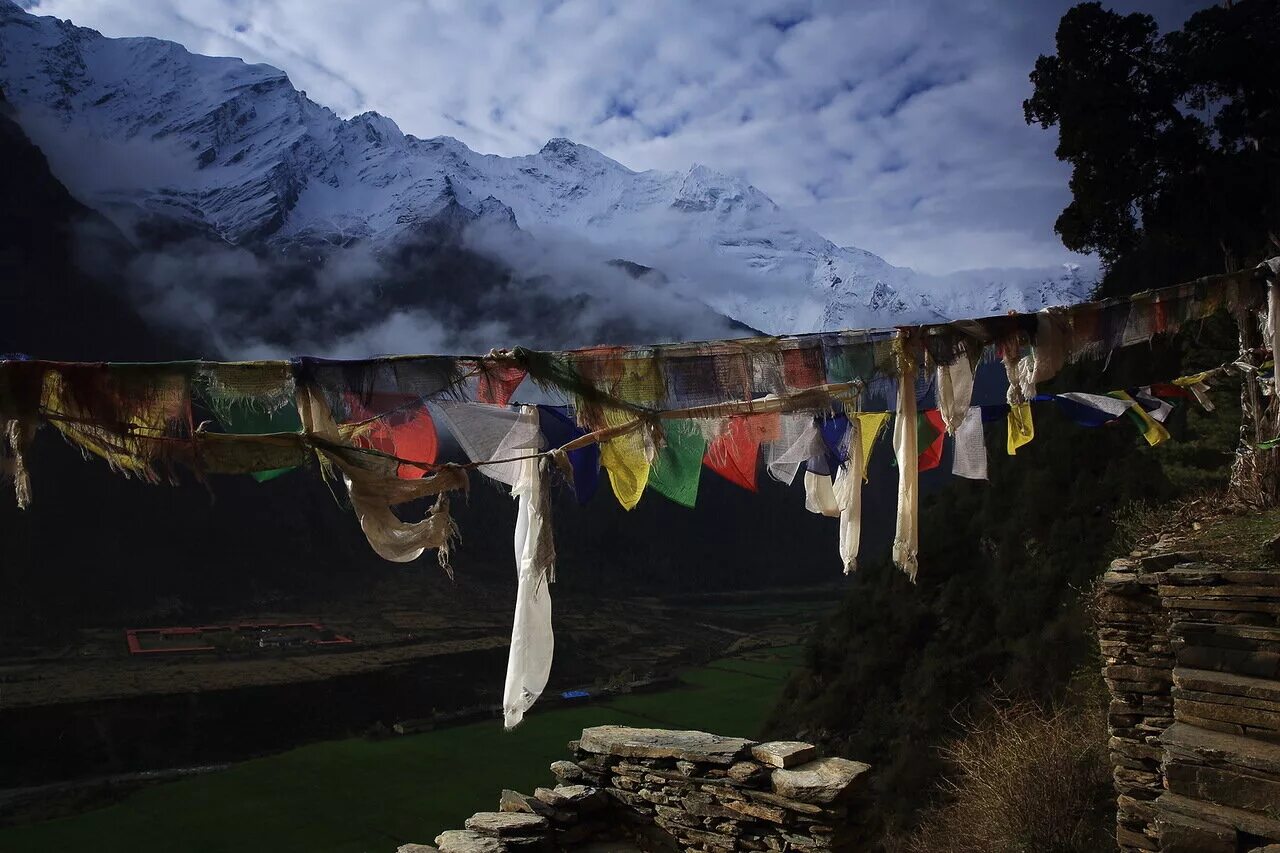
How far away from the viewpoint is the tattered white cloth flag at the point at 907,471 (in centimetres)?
422

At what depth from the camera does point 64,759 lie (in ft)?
97.9

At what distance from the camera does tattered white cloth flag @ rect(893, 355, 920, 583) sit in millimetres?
4223

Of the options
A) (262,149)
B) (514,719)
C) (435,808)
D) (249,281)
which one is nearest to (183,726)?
(435,808)

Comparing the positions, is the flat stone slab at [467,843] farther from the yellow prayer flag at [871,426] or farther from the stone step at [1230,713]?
the stone step at [1230,713]

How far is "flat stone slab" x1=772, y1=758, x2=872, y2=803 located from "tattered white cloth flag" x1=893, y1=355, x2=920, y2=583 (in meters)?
2.64

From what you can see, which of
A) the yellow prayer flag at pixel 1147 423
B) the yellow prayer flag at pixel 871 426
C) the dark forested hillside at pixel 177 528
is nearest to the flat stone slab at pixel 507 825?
the yellow prayer flag at pixel 871 426

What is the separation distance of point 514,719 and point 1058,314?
11.7ft

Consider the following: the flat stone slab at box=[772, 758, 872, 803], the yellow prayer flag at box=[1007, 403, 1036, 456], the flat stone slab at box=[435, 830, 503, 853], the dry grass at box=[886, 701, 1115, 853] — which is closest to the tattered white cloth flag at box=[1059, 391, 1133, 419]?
the yellow prayer flag at box=[1007, 403, 1036, 456]

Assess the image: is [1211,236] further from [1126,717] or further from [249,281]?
[249,281]

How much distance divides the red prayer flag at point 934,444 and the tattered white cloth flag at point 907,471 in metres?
1.40

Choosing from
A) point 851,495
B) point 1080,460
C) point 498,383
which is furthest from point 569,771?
point 1080,460

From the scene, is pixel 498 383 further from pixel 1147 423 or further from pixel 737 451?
pixel 1147 423

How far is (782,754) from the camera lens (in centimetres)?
650

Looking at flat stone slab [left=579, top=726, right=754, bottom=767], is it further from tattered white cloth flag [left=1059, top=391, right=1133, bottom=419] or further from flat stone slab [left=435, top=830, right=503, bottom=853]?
tattered white cloth flag [left=1059, top=391, right=1133, bottom=419]
